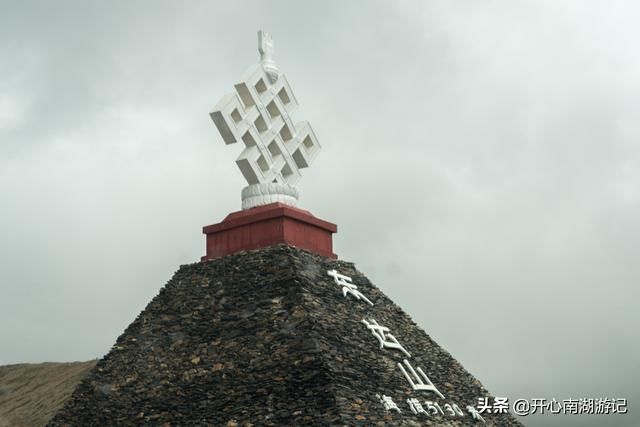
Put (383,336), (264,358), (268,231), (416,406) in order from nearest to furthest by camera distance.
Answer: (264,358), (416,406), (383,336), (268,231)

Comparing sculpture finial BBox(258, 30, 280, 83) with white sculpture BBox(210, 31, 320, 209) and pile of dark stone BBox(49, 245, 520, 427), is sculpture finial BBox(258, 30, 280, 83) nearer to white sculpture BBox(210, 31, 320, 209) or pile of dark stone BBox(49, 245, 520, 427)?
white sculpture BBox(210, 31, 320, 209)

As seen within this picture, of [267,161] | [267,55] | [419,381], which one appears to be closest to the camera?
[419,381]

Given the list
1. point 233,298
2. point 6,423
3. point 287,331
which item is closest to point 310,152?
point 233,298

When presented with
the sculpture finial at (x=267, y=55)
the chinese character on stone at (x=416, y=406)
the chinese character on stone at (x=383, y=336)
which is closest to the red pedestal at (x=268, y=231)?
the chinese character on stone at (x=383, y=336)

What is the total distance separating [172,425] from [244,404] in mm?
1852

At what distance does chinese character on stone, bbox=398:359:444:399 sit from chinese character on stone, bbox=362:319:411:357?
53cm

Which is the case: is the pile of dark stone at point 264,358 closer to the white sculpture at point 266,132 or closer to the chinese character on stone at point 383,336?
the chinese character on stone at point 383,336

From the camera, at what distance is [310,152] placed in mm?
27938

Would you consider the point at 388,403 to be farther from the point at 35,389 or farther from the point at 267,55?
the point at 35,389

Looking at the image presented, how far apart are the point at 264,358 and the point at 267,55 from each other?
10.5 meters

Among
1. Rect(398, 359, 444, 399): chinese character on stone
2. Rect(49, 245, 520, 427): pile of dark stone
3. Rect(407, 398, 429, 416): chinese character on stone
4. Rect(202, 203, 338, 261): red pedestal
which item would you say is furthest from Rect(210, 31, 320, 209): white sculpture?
Rect(407, 398, 429, 416): chinese character on stone

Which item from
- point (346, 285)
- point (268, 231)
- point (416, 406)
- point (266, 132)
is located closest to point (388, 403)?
point (416, 406)

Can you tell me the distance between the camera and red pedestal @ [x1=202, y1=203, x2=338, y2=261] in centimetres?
2441

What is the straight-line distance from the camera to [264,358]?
2066cm
